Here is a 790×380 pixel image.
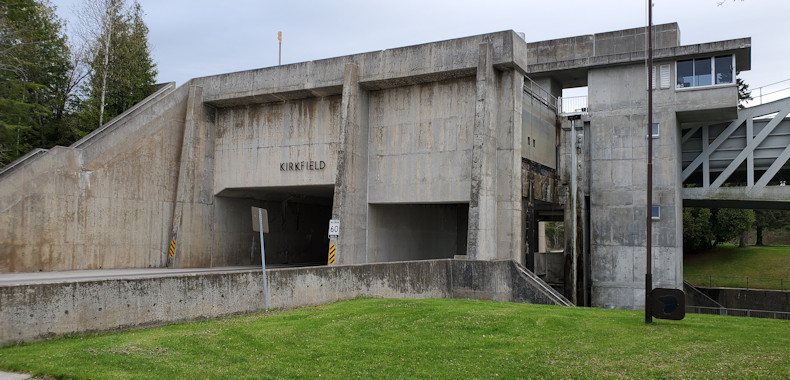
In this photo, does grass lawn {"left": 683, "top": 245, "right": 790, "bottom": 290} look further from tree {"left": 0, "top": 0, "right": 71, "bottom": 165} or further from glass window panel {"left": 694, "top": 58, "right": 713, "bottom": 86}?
tree {"left": 0, "top": 0, "right": 71, "bottom": 165}

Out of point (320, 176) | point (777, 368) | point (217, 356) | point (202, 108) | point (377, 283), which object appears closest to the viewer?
point (777, 368)

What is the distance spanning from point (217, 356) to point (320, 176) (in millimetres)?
20249

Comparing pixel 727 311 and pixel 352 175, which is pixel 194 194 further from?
pixel 727 311

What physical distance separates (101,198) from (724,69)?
28.4m

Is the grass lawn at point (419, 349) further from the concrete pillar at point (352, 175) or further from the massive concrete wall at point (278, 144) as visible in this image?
the massive concrete wall at point (278, 144)

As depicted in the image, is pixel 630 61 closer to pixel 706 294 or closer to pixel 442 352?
pixel 706 294

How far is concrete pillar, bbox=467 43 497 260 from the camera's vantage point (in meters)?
24.1

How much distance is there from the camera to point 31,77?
3325cm

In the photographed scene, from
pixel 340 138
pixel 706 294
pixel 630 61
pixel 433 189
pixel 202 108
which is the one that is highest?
pixel 630 61

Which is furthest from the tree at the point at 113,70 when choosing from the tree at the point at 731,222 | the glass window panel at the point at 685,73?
the tree at the point at 731,222

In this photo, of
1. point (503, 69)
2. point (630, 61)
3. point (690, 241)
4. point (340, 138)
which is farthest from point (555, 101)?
point (690, 241)

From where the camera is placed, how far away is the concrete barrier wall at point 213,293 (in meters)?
9.55

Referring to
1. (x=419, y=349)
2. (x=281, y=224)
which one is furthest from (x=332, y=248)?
(x=419, y=349)

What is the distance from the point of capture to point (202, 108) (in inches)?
1230
